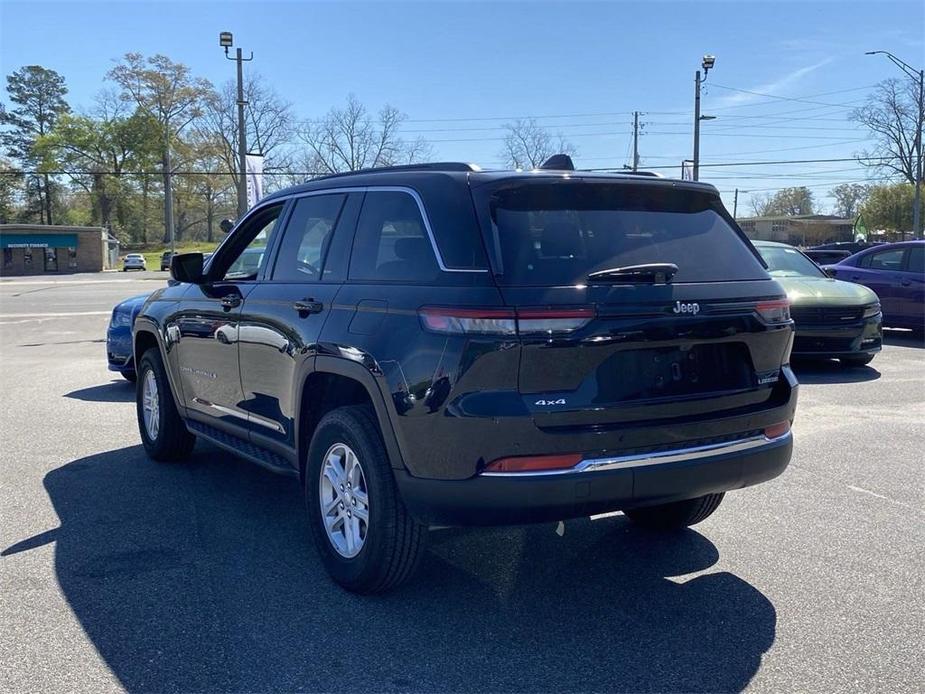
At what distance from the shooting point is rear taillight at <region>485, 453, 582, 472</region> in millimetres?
3254

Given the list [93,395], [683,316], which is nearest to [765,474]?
[683,316]

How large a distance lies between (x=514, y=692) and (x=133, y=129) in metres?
94.9

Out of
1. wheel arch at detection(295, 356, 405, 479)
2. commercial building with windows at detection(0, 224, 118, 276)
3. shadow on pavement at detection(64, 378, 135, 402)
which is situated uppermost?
commercial building with windows at detection(0, 224, 118, 276)

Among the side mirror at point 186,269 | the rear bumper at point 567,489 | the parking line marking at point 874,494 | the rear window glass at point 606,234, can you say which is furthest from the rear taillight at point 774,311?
the side mirror at point 186,269

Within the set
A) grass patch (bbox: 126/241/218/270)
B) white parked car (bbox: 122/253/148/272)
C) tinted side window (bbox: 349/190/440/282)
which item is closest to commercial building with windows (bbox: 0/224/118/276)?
white parked car (bbox: 122/253/148/272)

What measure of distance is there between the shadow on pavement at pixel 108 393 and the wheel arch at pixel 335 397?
5420 mm

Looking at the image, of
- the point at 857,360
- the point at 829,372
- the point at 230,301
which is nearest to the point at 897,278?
the point at 857,360

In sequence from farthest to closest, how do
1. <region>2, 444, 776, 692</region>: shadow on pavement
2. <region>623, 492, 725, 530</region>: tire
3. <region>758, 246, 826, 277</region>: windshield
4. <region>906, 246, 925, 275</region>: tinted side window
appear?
1. <region>906, 246, 925, 275</region>: tinted side window
2. <region>758, 246, 826, 277</region>: windshield
3. <region>623, 492, 725, 530</region>: tire
4. <region>2, 444, 776, 692</region>: shadow on pavement

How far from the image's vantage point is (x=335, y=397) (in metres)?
4.17

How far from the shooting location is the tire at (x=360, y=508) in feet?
11.9

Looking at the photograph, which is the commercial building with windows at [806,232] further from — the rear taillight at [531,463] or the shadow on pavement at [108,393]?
the rear taillight at [531,463]

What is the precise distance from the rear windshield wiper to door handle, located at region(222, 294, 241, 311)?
7.71 ft

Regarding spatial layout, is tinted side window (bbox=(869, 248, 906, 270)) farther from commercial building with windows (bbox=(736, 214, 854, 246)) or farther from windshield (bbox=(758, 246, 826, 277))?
commercial building with windows (bbox=(736, 214, 854, 246))

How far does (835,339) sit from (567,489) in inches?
315
